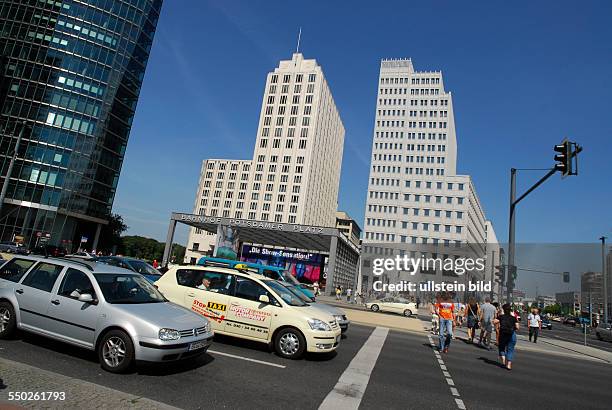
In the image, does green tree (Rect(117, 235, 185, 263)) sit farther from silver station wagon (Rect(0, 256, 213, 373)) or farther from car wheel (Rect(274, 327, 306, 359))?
car wheel (Rect(274, 327, 306, 359))

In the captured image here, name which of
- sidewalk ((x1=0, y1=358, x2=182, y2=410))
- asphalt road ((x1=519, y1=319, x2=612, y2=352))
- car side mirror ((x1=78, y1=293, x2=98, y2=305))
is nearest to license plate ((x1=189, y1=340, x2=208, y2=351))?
sidewalk ((x1=0, y1=358, x2=182, y2=410))

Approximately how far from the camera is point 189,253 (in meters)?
113

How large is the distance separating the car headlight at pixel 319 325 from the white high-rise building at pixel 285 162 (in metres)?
93.4

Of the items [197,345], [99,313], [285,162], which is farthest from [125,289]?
[285,162]

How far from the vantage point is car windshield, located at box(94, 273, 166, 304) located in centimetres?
640

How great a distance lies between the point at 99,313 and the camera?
6.06 m

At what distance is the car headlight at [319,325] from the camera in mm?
8039

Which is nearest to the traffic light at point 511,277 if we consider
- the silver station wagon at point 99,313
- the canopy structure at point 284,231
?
the silver station wagon at point 99,313

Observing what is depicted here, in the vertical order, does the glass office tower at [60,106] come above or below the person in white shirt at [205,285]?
above

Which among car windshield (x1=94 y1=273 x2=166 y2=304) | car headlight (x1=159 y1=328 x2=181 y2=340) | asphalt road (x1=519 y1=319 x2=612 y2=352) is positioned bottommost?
asphalt road (x1=519 y1=319 x2=612 y2=352)

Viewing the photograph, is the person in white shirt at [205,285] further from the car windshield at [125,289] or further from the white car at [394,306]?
the white car at [394,306]

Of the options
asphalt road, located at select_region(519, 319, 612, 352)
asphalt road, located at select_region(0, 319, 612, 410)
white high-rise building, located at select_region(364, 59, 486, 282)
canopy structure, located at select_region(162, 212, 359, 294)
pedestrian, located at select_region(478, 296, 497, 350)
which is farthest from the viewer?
white high-rise building, located at select_region(364, 59, 486, 282)

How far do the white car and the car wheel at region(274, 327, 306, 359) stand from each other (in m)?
23.5

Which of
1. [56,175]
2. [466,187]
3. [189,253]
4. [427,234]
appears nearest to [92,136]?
[56,175]
